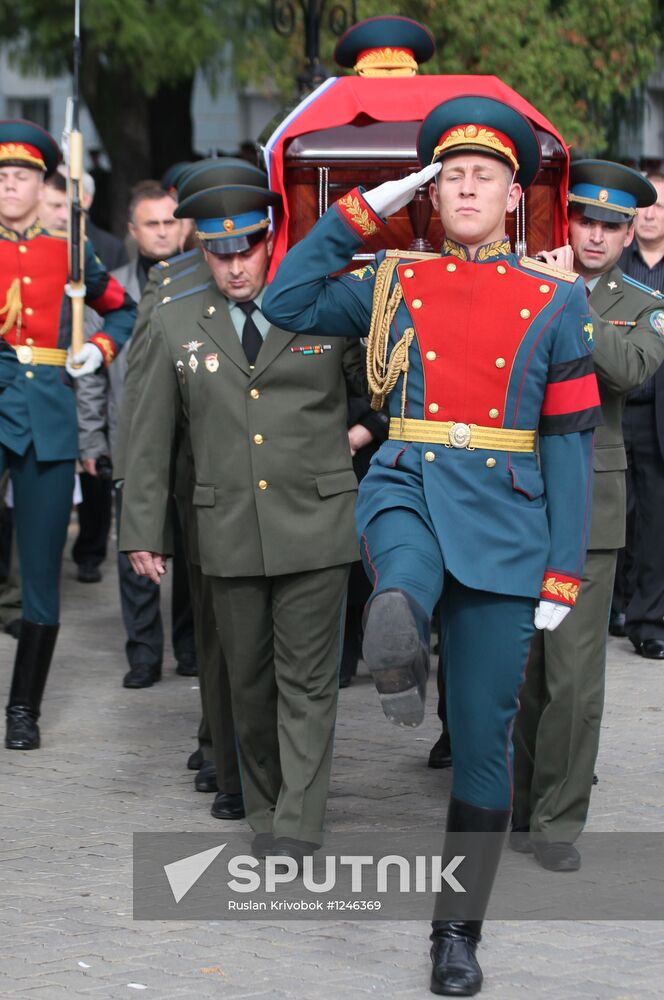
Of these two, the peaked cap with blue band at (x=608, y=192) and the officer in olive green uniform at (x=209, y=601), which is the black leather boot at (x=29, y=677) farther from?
the peaked cap with blue band at (x=608, y=192)

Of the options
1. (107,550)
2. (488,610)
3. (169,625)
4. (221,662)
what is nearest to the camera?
(488,610)

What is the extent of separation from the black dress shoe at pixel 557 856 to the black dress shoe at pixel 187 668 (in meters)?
3.37

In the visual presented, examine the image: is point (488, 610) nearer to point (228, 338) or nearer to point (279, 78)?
point (228, 338)

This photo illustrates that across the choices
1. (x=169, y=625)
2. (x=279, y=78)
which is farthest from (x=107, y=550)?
(x=279, y=78)

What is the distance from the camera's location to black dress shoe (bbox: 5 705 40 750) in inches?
301

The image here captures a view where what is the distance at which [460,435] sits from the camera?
4922mm

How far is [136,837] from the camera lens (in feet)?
20.8

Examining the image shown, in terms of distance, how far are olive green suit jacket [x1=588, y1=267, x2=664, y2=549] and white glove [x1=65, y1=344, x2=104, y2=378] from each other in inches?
82.6

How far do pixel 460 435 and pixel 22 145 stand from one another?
11.0 feet

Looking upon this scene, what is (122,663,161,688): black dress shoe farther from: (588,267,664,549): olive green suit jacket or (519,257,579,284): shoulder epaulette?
(519,257,579,284): shoulder epaulette

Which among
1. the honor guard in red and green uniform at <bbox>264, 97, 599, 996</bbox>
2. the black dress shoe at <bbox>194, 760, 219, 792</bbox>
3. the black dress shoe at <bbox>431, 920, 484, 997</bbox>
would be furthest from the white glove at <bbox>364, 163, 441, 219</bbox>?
the black dress shoe at <bbox>194, 760, 219, 792</bbox>

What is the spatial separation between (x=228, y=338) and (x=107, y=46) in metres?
10.2

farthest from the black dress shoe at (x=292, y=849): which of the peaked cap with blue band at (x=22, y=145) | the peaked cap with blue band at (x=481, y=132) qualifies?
the peaked cap with blue band at (x=22, y=145)

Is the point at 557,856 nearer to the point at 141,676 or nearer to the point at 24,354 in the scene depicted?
the point at 24,354
